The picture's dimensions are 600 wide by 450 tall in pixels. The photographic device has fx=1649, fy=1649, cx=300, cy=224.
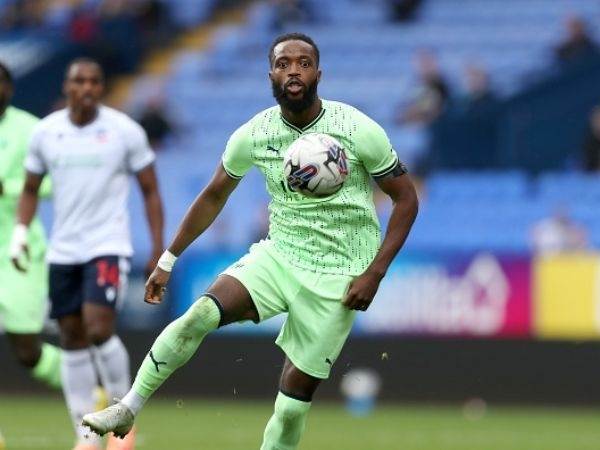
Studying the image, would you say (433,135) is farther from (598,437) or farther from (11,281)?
(11,281)

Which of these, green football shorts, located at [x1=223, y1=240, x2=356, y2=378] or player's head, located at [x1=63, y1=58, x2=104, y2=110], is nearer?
green football shorts, located at [x1=223, y1=240, x2=356, y2=378]

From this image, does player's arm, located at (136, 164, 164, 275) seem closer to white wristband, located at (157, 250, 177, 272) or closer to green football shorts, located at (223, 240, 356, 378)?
white wristband, located at (157, 250, 177, 272)

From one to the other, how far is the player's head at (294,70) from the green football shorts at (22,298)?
4.05 metres

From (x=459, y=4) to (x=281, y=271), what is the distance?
15.3 m

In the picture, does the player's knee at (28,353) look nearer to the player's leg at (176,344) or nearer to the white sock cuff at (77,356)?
the white sock cuff at (77,356)

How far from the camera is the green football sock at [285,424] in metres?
8.23

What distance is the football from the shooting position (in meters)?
7.99

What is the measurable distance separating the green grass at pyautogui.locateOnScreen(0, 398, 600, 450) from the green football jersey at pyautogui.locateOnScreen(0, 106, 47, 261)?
146 cm

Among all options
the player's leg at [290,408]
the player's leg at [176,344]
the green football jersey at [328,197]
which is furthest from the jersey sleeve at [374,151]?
the player's leg at [290,408]

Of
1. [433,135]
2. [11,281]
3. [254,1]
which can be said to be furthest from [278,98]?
[254,1]

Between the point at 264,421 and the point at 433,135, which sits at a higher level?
the point at 433,135

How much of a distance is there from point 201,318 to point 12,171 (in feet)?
13.3

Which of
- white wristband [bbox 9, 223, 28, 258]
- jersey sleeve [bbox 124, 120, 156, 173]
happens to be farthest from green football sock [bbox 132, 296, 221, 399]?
jersey sleeve [bbox 124, 120, 156, 173]

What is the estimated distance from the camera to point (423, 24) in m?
23.0
